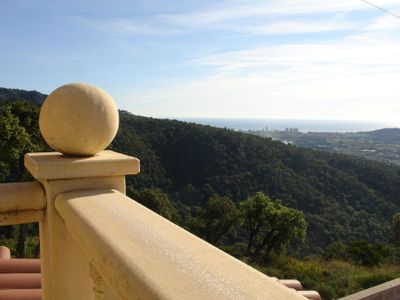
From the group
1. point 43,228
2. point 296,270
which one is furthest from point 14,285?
point 296,270

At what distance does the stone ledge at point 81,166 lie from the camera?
5.64 ft

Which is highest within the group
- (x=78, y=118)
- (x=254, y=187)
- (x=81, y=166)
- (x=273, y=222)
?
(x=78, y=118)

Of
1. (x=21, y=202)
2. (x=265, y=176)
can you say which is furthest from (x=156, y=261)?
(x=265, y=176)

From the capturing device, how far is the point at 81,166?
174cm

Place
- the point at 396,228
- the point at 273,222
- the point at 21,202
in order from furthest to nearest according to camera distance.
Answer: the point at 396,228 → the point at 273,222 → the point at 21,202

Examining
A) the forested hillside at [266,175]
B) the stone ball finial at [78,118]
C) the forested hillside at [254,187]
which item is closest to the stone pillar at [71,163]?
the stone ball finial at [78,118]

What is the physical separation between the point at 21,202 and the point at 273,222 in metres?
19.8

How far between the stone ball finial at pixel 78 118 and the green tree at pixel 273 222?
19.4m

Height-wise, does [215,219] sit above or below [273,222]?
below

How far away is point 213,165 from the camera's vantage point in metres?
44.2

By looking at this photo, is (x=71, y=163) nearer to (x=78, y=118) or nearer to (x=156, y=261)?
(x=78, y=118)

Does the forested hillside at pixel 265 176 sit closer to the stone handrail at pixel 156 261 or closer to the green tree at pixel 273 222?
the green tree at pixel 273 222

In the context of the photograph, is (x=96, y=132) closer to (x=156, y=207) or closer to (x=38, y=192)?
(x=38, y=192)

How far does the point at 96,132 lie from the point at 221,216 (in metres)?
24.0
